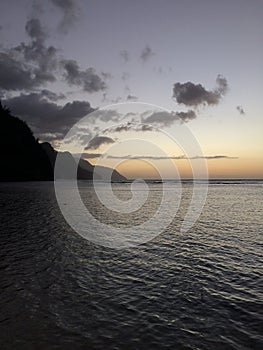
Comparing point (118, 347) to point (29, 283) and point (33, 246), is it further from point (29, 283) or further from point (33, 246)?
point (33, 246)

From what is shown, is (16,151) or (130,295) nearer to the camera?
(130,295)

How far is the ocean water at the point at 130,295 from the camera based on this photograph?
10.3 meters

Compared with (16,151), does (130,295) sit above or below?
below

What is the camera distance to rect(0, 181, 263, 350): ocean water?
33.8 feet

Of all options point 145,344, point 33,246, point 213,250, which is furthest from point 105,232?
point 145,344

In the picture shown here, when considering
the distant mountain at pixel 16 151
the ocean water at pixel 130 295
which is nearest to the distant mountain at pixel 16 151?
the distant mountain at pixel 16 151

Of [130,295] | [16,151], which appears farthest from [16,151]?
[130,295]

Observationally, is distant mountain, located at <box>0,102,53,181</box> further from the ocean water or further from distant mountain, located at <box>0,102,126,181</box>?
the ocean water

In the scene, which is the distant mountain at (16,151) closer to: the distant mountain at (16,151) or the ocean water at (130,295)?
the distant mountain at (16,151)

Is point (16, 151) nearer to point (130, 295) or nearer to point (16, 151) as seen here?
point (16, 151)

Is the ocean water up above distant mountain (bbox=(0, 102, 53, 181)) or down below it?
below

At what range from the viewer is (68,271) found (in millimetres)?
18109

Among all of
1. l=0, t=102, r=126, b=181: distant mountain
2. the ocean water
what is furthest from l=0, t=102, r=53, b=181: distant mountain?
the ocean water

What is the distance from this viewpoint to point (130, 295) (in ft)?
47.0
